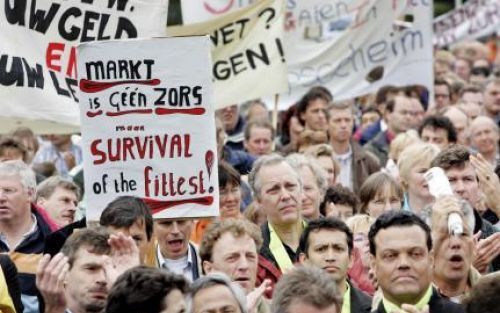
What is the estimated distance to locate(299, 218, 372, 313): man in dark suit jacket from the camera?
11242 mm

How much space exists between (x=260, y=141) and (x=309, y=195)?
4.32 metres

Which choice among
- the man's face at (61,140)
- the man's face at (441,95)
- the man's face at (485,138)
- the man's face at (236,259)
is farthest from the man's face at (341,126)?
the man's face at (236,259)

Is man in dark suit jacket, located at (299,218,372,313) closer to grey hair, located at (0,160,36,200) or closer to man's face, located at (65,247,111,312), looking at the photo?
man's face, located at (65,247,111,312)

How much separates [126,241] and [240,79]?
6.77 m

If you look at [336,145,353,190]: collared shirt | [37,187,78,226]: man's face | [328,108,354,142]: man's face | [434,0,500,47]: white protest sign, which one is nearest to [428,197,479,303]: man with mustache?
[37,187,78,226]: man's face

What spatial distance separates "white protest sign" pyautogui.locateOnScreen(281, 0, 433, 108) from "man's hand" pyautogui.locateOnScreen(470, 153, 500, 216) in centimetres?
782

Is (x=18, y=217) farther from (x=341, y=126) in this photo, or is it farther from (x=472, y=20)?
(x=472, y=20)

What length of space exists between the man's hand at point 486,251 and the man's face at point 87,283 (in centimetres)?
248

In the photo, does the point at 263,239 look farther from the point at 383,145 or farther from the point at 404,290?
the point at 383,145

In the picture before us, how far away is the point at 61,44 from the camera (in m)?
13.0

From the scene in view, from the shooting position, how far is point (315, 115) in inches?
738

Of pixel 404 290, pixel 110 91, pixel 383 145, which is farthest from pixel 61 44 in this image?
pixel 383 145

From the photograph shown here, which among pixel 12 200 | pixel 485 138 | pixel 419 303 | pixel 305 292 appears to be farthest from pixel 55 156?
pixel 305 292

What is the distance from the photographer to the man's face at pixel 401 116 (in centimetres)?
1920
